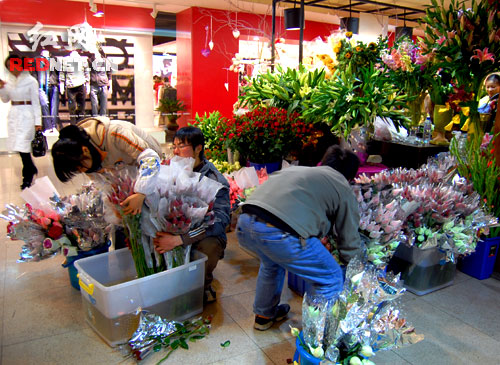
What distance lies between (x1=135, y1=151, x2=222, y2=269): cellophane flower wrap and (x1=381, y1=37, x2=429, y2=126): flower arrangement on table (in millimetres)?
2353

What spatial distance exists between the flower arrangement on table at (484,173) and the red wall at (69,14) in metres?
6.59

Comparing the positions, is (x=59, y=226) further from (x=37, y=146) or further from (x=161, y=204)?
(x=37, y=146)

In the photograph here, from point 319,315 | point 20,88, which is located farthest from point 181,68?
point 319,315

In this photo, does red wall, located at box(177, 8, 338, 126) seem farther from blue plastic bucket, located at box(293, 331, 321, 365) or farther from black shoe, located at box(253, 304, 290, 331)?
blue plastic bucket, located at box(293, 331, 321, 365)

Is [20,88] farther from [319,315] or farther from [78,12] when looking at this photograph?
[319,315]

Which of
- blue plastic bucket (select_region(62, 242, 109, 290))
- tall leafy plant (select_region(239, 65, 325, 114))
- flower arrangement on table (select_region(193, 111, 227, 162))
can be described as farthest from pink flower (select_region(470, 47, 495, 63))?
blue plastic bucket (select_region(62, 242, 109, 290))

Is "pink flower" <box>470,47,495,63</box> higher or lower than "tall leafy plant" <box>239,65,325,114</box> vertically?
higher

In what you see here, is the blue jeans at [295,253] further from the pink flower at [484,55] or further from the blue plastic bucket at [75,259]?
the pink flower at [484,55]

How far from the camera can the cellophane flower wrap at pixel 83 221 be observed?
2385 mm

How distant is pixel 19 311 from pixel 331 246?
1778 millimetres

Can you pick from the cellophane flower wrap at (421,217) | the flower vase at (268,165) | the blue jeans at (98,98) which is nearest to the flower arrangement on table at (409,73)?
→ the flower vase at (268,165)

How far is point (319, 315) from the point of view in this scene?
1.46m

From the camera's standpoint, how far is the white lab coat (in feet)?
15.9

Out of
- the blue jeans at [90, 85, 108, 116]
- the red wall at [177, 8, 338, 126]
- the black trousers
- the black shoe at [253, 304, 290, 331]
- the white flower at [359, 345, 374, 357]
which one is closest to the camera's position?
the white flower at [359, 345, 374, 357]
